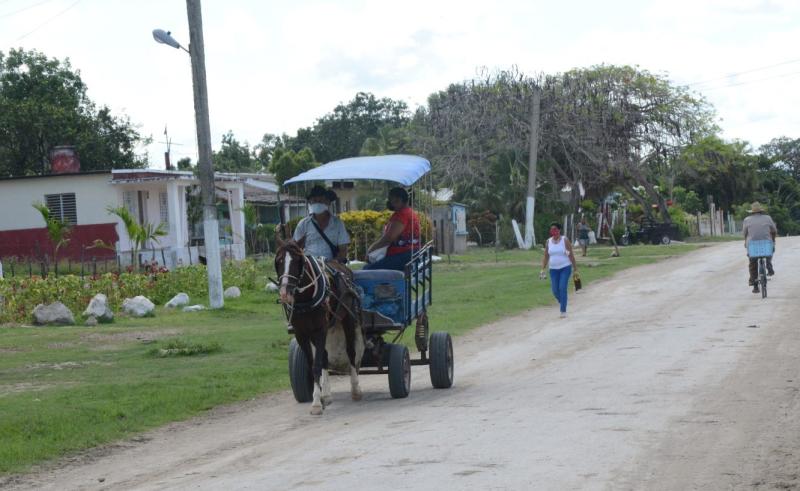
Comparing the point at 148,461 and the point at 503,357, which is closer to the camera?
the point at 148,461

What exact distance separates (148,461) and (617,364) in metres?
6.42

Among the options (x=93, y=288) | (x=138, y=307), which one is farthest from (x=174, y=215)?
(x=138, y=307)

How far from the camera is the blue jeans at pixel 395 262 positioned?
1255 cm

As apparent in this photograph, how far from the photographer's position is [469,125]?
178 ft

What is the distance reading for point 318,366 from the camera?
11.4 m

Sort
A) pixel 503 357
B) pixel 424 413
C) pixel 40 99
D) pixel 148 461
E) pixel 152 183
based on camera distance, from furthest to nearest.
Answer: pixel 40 99 → pixel 152 183 → pixel 503 357 → pixel 424 413 → pixel 148 461

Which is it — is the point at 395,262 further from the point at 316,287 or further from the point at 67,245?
the point at 67,245

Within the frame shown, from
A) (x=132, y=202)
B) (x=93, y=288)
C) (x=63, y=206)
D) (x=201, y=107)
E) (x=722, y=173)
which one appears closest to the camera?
(x=201, y=107)

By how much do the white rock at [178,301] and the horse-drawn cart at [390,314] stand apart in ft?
37.7

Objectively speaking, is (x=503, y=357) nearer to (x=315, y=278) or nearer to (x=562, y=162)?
(x=315, y=278)

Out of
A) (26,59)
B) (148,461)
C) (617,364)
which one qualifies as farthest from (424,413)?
(26,59)

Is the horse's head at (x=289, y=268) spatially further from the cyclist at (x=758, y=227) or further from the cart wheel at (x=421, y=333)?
the cyclist at (x=758, y=227)

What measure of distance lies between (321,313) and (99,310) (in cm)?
1111

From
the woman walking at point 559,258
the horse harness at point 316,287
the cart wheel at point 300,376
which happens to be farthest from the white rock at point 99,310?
the horse harness at point 316,287
